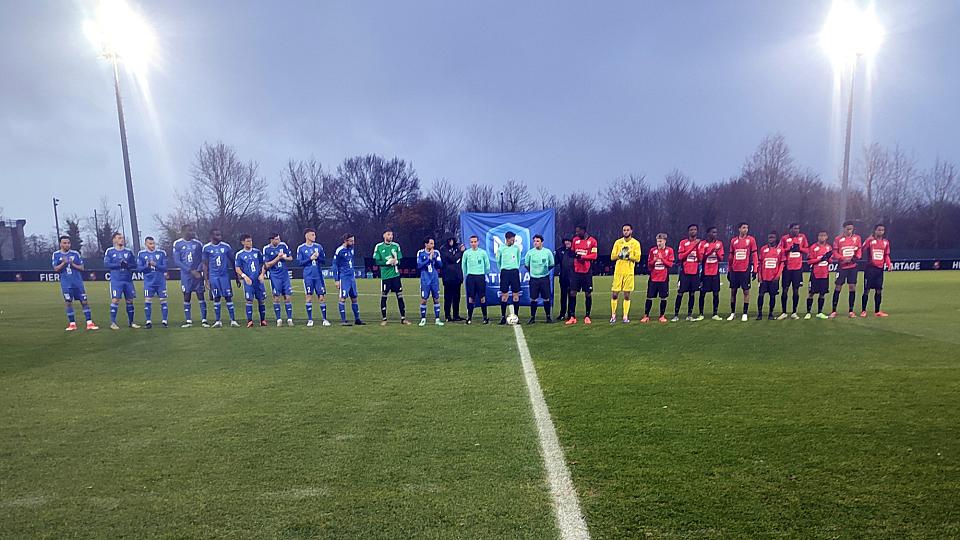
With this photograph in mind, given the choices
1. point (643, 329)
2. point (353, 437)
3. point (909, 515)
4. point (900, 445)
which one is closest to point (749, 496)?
point (909, 515)

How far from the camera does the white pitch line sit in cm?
273

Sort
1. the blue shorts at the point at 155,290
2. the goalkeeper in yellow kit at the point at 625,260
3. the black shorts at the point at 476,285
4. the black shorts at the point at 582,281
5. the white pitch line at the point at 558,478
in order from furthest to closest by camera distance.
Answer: the blue shorts at the point at 155,290 < the black shorts at the point at 476,285 < the black shorts at the point at 582,281 < the goalkeeper in yellow kit at the point at 625,260 < the white pitch line at the point at 558,478

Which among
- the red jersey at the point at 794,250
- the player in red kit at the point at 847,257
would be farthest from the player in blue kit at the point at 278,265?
the player in red kit at the point at 847,257

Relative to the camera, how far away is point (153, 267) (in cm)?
1066

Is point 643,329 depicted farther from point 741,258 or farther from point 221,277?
point 221,277

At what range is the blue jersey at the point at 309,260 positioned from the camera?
10.3 m

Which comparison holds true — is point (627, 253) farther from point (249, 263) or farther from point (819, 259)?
point (249, 263)

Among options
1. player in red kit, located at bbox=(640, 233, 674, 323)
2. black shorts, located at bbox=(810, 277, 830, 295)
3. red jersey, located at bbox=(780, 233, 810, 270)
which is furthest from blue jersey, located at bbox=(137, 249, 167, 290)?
black shorts, located at bbox=(810, 277, 830, 295)

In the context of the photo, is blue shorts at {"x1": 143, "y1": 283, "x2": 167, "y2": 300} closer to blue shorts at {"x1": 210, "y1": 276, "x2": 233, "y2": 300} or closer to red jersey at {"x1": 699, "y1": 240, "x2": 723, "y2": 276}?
blue shorts at {"x1": 210, "y1": 276, "x2": 233, "y2": 300}

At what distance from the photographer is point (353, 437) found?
4133mm

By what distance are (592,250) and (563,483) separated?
7.26 metres

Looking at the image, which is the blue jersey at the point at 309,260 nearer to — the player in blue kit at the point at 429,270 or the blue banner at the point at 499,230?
the player in blue kit at the point at 429,270

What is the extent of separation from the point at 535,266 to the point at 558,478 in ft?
23.4

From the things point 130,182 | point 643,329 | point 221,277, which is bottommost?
point 643,329
